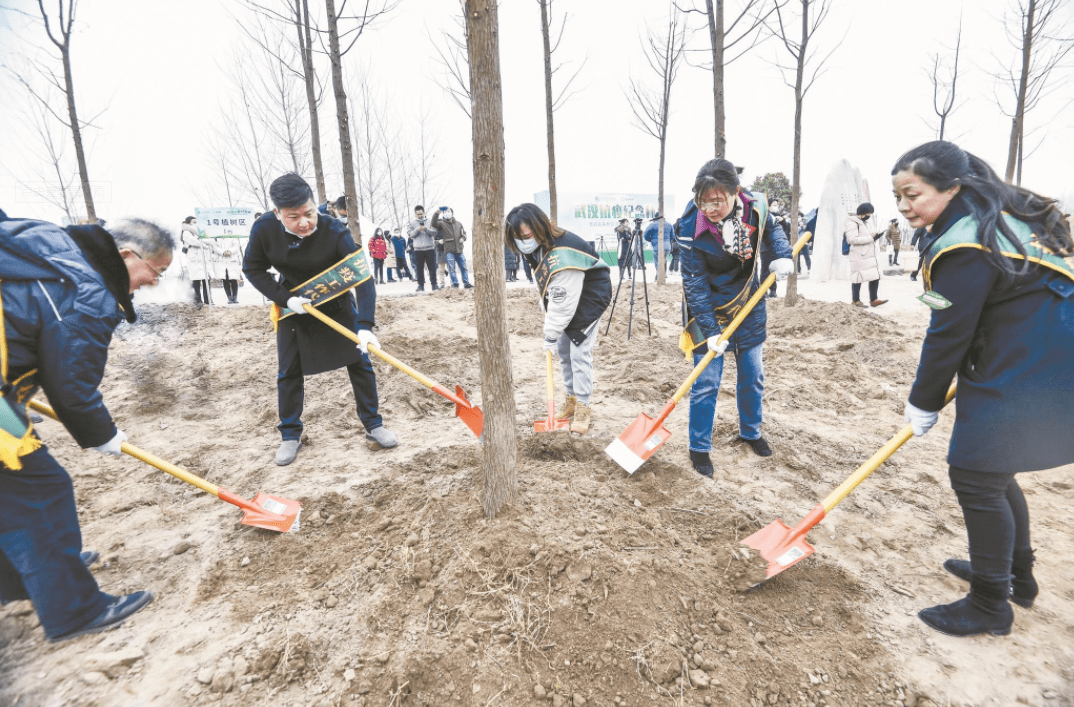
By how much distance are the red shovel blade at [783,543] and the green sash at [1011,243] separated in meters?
1.12

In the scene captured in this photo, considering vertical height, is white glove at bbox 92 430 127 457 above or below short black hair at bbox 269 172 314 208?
below

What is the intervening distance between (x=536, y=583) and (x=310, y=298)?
232 cm

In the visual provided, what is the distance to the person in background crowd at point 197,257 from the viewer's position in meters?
8.65

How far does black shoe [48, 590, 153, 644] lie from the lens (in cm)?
195

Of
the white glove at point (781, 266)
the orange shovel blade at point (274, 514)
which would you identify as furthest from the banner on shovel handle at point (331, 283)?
the white glove at point (781, 266)

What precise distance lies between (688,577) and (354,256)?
2.72 meters

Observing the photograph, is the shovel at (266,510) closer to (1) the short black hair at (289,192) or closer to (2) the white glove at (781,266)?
(1) the short black hair at (289,192)

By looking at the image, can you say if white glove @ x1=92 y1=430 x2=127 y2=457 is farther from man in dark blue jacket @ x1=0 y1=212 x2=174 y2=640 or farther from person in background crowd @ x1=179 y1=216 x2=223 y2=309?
person in background crowd @ x1=179 y1=216 x2=223 y2=309

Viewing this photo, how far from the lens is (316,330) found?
10.9 feet

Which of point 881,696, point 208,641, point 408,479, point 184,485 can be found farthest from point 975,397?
point 184,485

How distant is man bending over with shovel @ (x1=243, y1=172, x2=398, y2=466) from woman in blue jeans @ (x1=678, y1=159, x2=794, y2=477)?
2.02 metres

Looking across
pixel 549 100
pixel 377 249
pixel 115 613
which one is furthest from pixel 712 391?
pixel 377 249

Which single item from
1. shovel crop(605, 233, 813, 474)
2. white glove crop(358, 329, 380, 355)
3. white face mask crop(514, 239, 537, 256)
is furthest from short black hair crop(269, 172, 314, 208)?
shovel crop(605, 233, 813, 474)

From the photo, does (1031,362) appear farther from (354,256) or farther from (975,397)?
(354,256)
